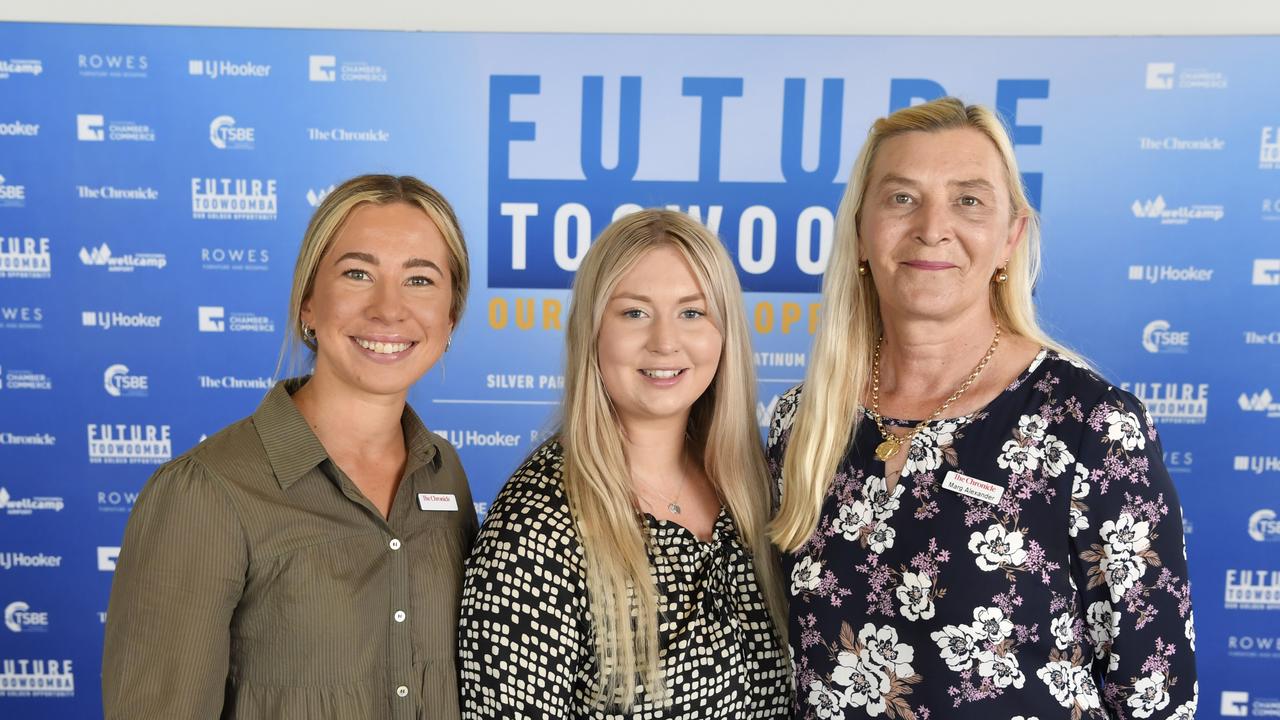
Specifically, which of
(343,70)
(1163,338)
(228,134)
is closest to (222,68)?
(228,134)

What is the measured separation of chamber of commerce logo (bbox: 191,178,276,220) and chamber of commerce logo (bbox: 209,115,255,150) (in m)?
0.15

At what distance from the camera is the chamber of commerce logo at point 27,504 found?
3887 mm

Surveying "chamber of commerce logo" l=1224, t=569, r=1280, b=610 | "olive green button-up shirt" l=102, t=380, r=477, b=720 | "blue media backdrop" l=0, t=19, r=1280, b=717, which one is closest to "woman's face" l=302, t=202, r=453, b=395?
"olive green button-up shirt" l=102, t=380, r=477, b=720

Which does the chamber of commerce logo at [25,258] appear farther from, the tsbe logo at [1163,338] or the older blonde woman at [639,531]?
the tsbe logo at [1163,338]

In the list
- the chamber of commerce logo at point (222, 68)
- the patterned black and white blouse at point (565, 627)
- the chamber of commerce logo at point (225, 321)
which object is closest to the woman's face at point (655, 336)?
the patterned black and white blouse at point (565, 627)

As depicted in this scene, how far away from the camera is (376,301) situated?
175 cm

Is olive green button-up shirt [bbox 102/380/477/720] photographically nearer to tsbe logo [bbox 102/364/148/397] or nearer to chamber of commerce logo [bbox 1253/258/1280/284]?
tsbe logo [bbox 102/364/148/397]

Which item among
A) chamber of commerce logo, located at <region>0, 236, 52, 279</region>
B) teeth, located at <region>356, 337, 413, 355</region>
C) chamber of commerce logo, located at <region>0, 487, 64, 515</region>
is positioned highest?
chamber of commerce logo, located at <region>0, 236, 52, 279</region>

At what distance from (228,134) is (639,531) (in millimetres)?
2885

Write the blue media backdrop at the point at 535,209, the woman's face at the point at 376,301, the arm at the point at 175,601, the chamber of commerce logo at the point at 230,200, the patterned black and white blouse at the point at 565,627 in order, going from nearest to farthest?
the arm at the point at 175,601, the patterned black and white blouse at the point at 565,627, the woman's face at the point at 376,301, the blue media backdrop at the point at 535,209, the chamber of commerce logo at the point at 230,200

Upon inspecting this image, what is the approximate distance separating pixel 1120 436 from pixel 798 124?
2430mm

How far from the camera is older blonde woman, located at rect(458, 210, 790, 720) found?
5.34ft

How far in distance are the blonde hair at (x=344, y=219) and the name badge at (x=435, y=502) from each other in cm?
36

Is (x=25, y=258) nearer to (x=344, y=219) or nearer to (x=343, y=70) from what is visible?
(x=343, y=70)
